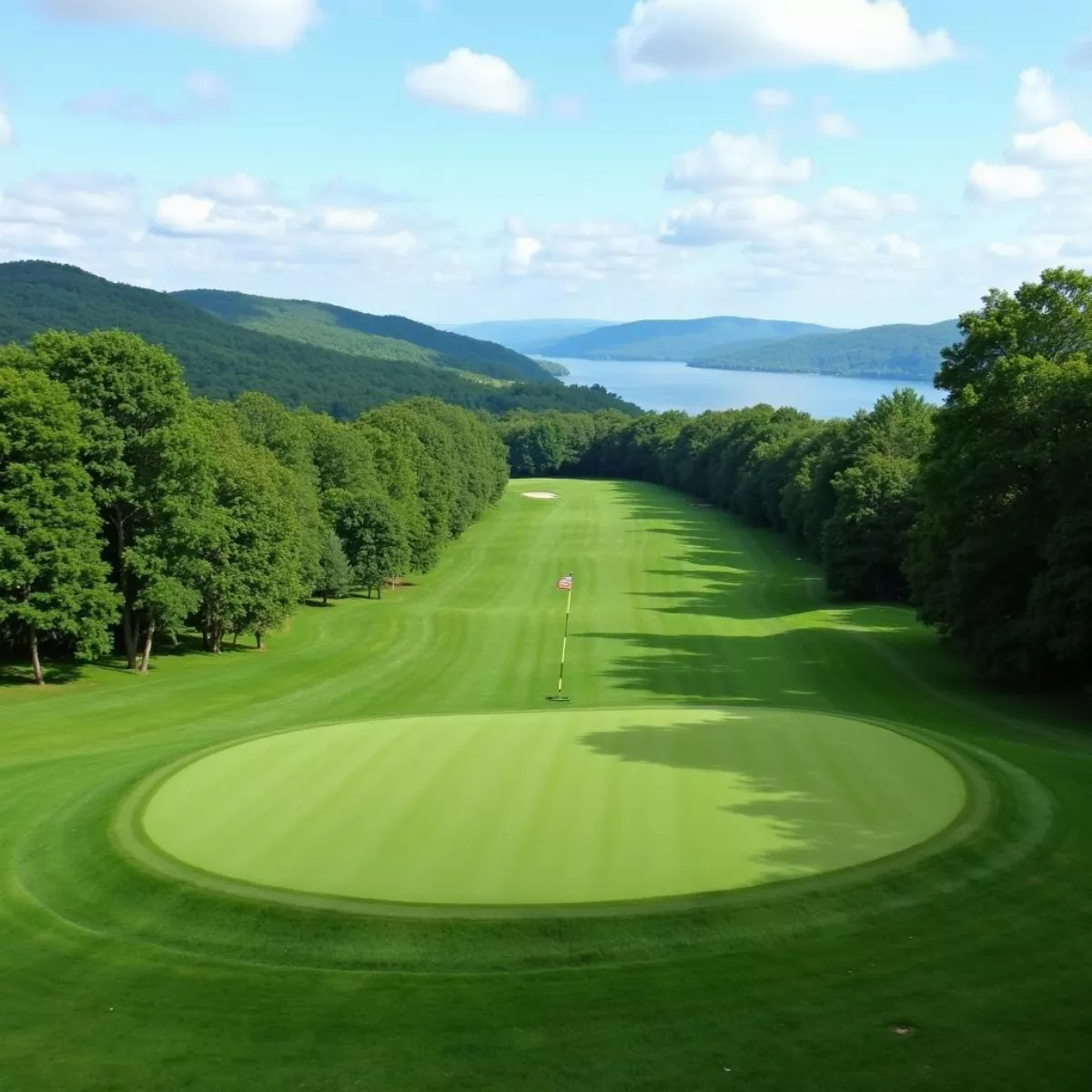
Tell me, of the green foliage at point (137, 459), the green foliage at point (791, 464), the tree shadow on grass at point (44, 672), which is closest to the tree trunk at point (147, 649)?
the green foliage at point (137, 459)

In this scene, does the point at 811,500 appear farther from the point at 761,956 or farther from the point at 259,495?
the point at 761,956

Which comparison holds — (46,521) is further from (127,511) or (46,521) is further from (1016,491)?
(1016,491)

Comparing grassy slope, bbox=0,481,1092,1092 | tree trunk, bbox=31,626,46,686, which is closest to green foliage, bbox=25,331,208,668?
tree trunk, bbox=31,626,46,686

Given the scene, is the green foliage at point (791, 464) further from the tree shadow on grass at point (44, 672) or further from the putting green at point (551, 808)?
the tree shadow on grass at point (44, 672)

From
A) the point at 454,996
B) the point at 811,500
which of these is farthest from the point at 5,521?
the point at 811,500

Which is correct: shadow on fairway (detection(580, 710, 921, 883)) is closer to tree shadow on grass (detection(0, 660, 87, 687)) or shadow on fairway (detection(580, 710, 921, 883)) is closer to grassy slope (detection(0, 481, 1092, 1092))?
grassy slope (detection(0, 481, 1092, 1092))
